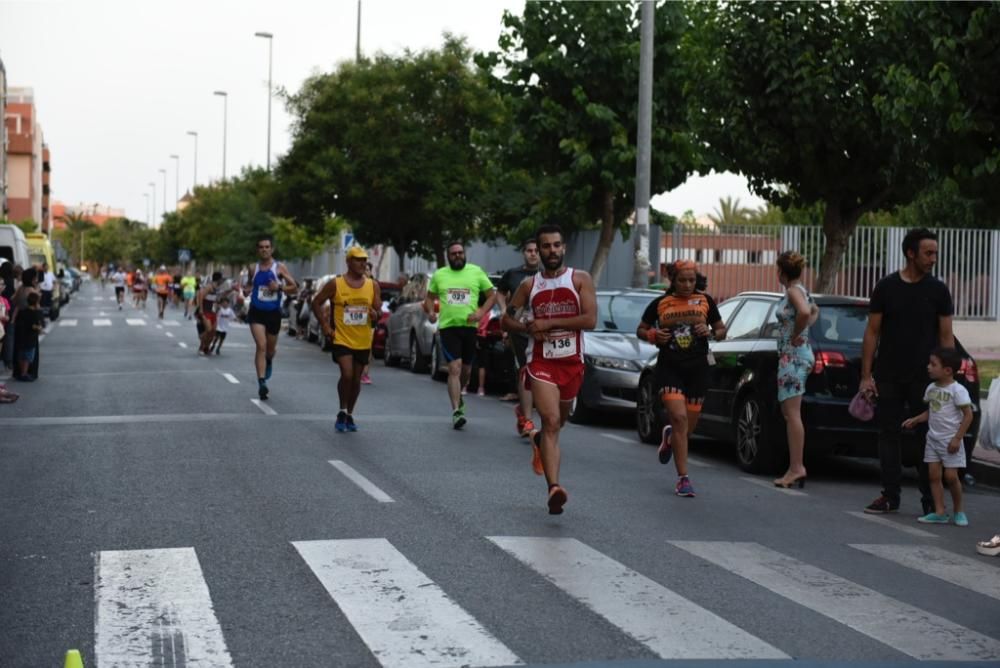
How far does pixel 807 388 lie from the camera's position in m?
12.0

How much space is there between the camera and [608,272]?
3584 centimetres

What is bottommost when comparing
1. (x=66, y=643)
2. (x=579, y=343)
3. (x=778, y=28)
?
(x=66, y=643)

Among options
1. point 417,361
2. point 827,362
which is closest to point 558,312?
point 827,362

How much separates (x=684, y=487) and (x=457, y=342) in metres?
5.34

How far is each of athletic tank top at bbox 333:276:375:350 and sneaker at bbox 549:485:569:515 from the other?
558 centimetres

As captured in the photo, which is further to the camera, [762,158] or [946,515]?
[762,158]

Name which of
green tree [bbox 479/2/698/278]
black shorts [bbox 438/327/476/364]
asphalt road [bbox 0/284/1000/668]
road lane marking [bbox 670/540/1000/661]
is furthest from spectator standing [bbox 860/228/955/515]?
green tree [bbox 479/2/698/278]

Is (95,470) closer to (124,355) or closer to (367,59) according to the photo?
(124,355)

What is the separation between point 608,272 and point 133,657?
99.4 feet

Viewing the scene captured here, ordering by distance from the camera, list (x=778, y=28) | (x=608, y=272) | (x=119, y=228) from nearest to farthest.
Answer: (x=778, y=28)
(x=608, y=272)
(x=119, y=228)

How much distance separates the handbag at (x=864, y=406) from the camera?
33.9 feet

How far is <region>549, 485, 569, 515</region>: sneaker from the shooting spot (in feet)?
30.9

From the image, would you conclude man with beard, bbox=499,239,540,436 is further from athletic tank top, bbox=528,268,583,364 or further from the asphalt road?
athletic tank top, bbox=528,268,583,364

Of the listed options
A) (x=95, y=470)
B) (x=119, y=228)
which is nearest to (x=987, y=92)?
(x=95, y=470)
